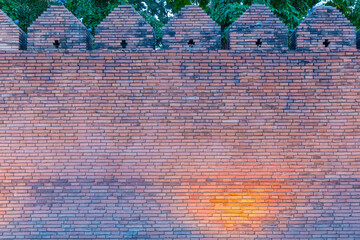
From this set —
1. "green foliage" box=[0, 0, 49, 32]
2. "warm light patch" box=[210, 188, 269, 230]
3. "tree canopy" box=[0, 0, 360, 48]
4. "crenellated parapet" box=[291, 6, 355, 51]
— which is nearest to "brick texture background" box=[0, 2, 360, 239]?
"warm light patch" box=[210, 188, 269, 230]

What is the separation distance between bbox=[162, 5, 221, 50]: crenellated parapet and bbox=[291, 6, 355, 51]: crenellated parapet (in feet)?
4.94

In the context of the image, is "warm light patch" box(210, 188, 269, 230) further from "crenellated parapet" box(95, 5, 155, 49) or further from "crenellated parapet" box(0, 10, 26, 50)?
"crenellated parapet" box(0, 10, 26, 50)

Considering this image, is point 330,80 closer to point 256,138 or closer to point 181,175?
point 256,138

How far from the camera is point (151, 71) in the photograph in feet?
15.0

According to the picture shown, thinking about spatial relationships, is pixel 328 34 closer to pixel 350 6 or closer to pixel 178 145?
pixel 178 145

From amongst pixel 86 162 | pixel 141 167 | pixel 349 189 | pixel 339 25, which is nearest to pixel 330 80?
pixel 339 25

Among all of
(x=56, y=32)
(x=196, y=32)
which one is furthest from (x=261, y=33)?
(x=56, y=32)

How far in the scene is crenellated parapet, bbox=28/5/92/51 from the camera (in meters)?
4.59

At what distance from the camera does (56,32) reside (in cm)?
461

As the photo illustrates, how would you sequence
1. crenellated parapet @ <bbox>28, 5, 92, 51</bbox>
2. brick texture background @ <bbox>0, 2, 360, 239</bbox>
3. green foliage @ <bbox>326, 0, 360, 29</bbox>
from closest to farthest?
brick texture background @ <bbox>0, 2, 360, 239</bbox>
crenellated parapet @ <bbox>28, 5, 92, 51</bbox>
green foliage @ <bbox>326, 0, 360, 29</bbox>

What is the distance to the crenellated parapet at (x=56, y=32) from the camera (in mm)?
4590

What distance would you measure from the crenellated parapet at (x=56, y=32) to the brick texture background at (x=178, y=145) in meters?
0.16

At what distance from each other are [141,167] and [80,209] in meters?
1.22

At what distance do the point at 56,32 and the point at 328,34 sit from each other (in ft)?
15.3
